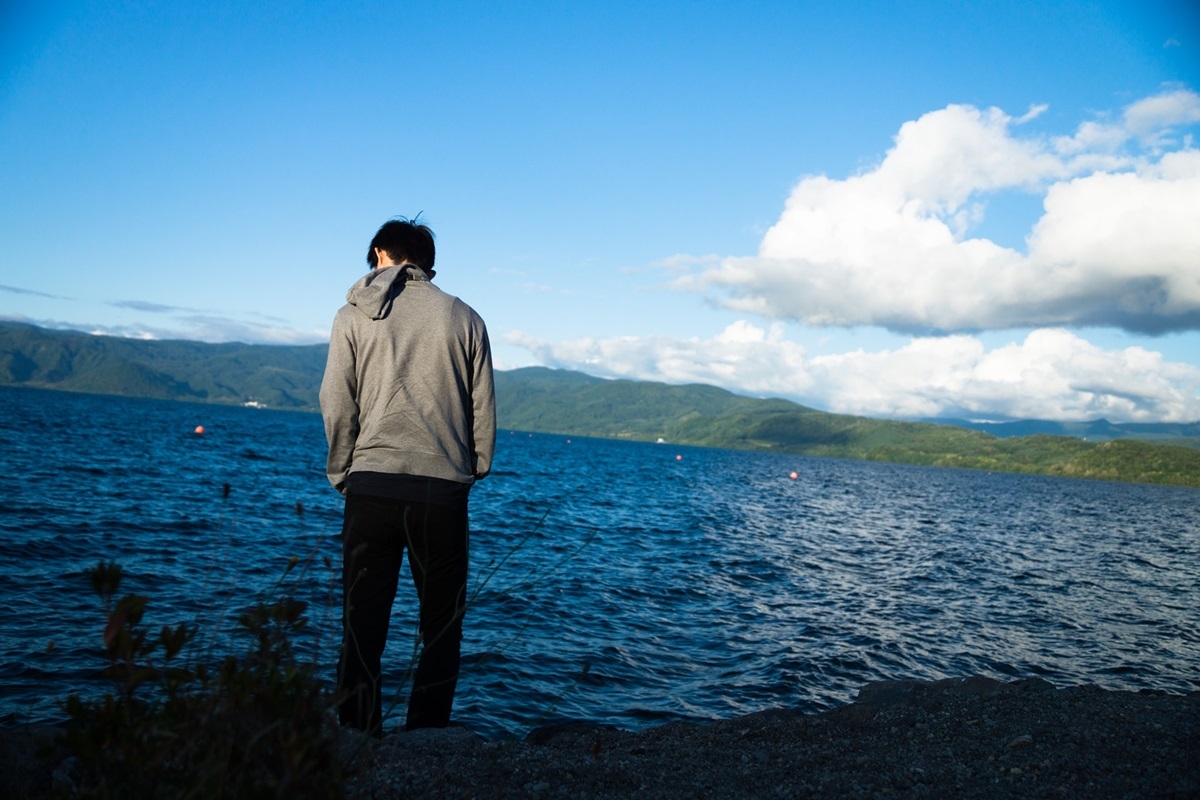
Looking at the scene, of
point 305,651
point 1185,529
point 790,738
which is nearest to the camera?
point 790,738

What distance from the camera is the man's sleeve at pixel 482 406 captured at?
4348mm

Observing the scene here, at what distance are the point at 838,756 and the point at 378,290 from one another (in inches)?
180

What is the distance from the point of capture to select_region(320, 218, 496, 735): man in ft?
13.4

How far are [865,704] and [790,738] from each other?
1839 mm

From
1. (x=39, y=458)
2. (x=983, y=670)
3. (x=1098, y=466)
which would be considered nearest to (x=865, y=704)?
(x=983, y=670)

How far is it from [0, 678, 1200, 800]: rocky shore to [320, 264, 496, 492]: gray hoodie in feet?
5.14

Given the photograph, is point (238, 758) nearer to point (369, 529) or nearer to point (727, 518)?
point (369, 529)

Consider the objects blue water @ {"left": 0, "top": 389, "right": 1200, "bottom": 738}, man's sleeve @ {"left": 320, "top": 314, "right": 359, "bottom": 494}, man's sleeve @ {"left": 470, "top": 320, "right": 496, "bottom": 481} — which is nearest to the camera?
man's sleeve @ {"left": 320, "top": 314, "right": 359, "bottom": 494}

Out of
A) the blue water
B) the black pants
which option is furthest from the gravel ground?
the blue water

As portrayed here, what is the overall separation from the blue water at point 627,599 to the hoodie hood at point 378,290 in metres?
1.48

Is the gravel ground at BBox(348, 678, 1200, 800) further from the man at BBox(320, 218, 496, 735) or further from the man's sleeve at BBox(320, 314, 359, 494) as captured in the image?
the man's sleeve at BBox(320, 314, 359, 494)

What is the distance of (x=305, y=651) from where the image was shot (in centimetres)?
820

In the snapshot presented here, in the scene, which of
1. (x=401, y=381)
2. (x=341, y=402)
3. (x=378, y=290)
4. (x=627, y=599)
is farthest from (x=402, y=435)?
(x=627, y=599)

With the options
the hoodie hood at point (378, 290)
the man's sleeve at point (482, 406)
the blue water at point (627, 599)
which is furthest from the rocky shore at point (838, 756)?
the hoodie hood at point (378, 290)
